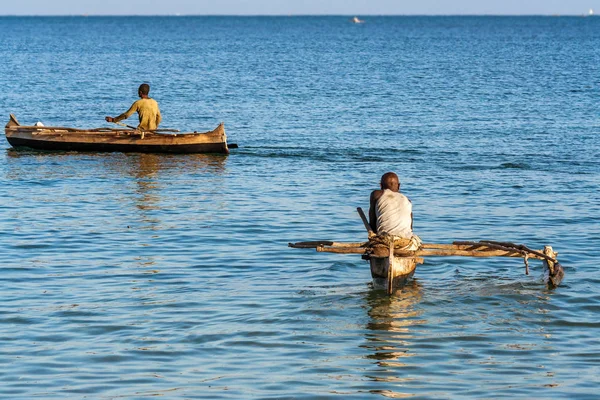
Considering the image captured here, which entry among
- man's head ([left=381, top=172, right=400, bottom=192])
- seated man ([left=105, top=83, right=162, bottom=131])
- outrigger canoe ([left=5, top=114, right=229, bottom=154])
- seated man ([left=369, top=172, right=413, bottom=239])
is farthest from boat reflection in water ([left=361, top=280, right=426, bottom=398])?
outrigger canoe ([left=5, top=114, right=229, bottom=154])

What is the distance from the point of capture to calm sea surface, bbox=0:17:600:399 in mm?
9758

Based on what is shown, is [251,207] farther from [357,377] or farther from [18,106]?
[18,106]

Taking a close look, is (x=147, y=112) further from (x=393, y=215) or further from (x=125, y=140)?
(x=393, y=215)

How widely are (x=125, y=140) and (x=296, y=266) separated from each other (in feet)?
35.7

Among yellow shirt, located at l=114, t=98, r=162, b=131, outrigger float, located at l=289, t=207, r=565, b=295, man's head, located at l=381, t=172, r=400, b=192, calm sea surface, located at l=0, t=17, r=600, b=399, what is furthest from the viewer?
yellow shirt, located at l=114, t=98, r=162, b=131

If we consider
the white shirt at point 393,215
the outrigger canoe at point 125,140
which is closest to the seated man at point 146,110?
the outrigger canoe at point 125,140

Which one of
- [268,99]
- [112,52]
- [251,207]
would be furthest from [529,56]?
[251,207]

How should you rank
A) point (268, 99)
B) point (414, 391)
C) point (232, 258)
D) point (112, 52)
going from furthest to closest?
point (112, 52) < point (268, 99) < point (232, 258) < point (414, 391)

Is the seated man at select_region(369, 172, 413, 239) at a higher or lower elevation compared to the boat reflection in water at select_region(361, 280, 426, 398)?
higher

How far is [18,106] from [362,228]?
25.8 metres

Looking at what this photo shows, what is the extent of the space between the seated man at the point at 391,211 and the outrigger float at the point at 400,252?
142 mm

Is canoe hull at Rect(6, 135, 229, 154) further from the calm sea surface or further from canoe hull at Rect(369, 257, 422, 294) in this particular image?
canoe hull at Rect(369, 257, 422, 294)

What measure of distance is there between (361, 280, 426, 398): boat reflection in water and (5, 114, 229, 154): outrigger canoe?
39.7 ft

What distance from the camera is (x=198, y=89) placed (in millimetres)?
47438
